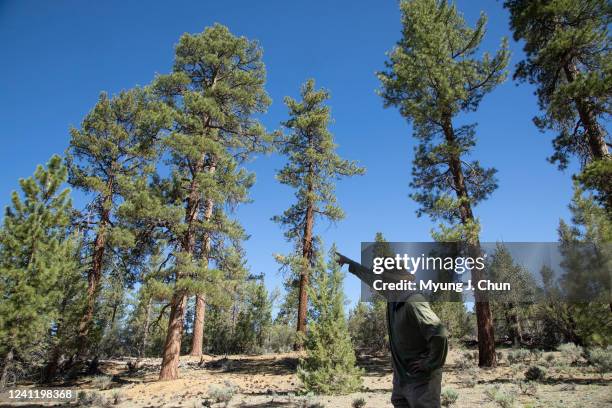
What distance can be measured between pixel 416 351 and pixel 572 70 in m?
12.1

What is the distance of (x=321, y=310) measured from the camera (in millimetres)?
12219

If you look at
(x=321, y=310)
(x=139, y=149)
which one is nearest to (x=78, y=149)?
(x=139, y=149)

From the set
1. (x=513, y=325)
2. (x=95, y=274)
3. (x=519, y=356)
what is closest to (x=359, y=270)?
(x=519, y=356)

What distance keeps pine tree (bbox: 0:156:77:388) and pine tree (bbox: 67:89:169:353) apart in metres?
5.35

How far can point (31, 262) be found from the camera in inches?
477

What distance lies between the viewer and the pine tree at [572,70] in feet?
32.1

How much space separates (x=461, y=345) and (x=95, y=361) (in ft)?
74.8

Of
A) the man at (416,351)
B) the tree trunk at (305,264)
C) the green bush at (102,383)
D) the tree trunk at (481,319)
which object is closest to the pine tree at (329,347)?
the tree trunk at (481,319)

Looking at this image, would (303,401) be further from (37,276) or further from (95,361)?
(95,361)

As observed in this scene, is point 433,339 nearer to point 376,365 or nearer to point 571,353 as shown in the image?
point 376,365

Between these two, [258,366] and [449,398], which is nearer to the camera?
[449,398]

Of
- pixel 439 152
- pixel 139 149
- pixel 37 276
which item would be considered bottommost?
pixel 37 276

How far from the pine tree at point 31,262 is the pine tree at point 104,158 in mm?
5350

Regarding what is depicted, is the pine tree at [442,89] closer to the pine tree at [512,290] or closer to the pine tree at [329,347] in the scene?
the pine tree at [329,347]
